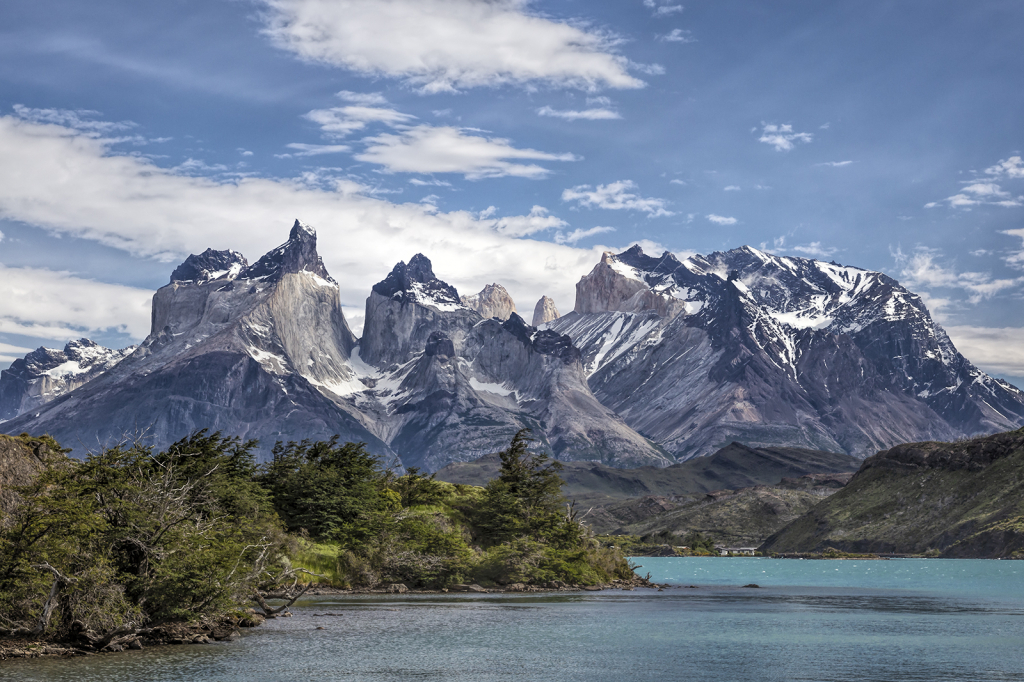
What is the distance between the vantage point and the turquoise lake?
194ft

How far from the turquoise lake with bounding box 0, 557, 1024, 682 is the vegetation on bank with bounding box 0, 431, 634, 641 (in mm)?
3602

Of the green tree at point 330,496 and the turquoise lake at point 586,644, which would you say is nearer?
the turquoise lake at point 586,644

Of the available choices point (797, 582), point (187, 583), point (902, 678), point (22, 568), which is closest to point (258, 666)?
point (187, 583)

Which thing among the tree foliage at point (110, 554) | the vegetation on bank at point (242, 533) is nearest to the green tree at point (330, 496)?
the vegetation on bank at point (242, 533)

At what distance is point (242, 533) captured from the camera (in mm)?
95500

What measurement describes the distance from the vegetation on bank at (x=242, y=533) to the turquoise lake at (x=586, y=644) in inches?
142

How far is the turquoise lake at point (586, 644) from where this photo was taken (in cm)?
5928

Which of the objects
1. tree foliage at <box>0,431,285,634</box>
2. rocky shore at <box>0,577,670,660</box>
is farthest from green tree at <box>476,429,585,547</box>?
tree foliage at <box>0,431,285,634</box>

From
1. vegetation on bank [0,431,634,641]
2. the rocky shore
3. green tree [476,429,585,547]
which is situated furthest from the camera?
green tree [476,429,585,547]

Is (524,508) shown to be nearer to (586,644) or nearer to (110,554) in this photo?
(586,644)

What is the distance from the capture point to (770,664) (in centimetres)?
6488

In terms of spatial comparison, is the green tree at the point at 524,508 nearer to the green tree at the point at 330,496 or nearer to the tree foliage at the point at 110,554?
the green tree at the point at 330,496

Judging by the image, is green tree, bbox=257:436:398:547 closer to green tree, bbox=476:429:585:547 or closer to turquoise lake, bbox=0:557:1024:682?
turquoise lake, bbox=0:557:1024:682

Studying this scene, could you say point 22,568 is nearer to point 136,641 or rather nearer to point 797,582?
point 136,641
